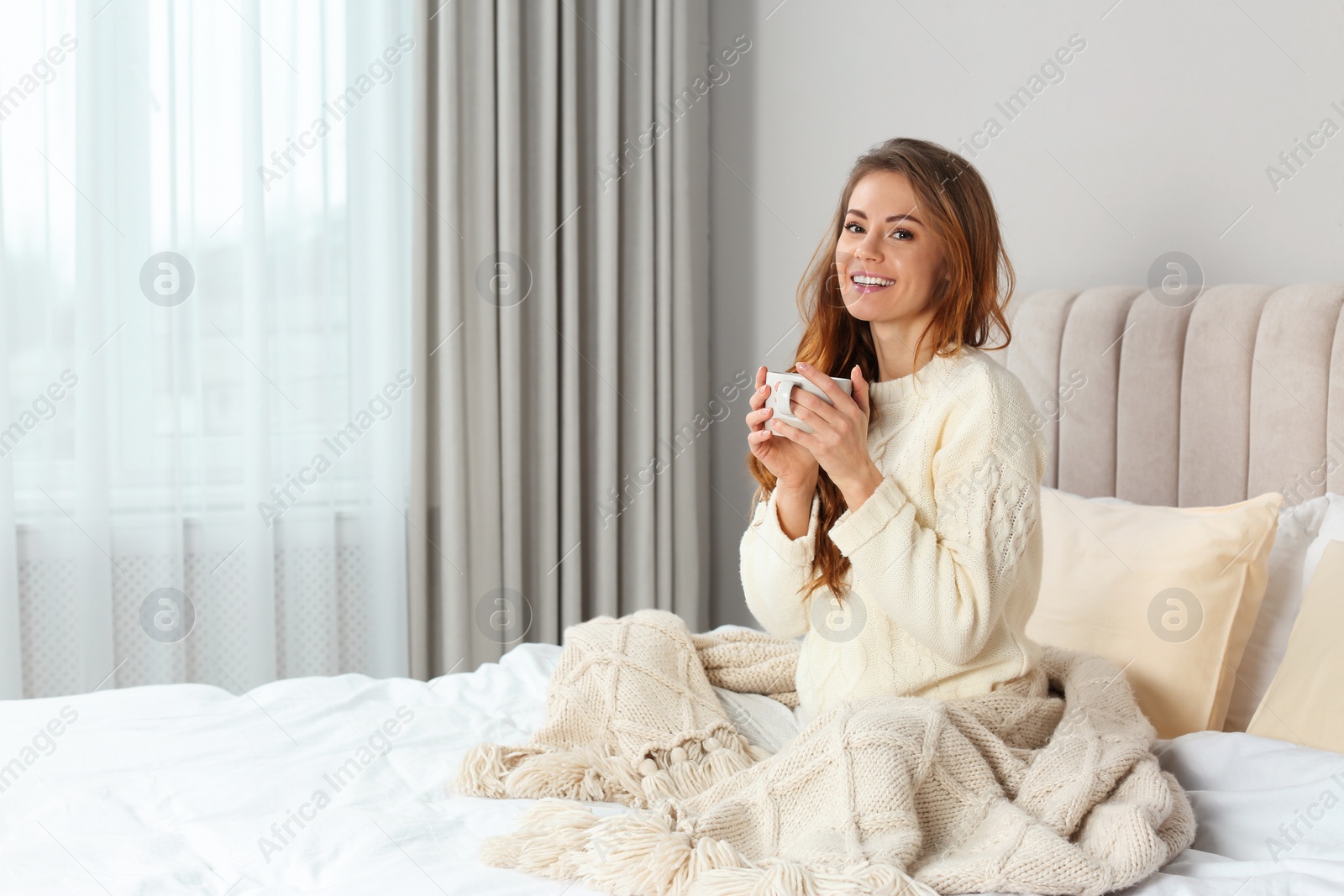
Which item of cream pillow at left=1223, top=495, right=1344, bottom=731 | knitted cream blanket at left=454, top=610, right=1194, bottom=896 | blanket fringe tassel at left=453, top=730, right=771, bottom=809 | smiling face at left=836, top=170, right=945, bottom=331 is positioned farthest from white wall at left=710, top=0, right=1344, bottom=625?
blanket fringe tassel at left=453, top=730, right=771, bottom=809

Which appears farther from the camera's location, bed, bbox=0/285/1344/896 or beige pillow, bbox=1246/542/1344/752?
beige pillow, bbox=1246/542/1344/752

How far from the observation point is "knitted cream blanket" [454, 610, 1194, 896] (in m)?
0.98

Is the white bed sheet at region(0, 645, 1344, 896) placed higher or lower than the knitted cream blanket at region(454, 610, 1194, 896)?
lower

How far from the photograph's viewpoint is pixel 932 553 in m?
1.23

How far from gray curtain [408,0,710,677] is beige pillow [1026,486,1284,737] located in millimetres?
1525

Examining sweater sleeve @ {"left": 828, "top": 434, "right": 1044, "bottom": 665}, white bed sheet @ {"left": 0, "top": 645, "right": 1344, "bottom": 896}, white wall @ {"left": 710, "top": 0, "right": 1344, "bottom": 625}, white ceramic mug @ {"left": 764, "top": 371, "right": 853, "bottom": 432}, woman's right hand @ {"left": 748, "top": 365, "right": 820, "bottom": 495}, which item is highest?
white wall @ {"left": 710, "top": 0, "right": 1344, "bottom": 625}

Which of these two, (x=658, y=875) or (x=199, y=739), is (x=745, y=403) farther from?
(x=658, y=875)

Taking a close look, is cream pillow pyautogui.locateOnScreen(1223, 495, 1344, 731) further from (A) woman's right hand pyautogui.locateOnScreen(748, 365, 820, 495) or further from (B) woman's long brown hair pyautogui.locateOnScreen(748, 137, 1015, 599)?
(A) woman's right hand pyautogui.locateOnScreen(748, 365, 820, 495)

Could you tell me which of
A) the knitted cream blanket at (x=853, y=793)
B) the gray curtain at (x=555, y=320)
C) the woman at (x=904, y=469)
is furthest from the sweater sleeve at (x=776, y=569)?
the gray curtain at (x=555, y=320)

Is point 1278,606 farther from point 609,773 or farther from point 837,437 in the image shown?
point 609,773

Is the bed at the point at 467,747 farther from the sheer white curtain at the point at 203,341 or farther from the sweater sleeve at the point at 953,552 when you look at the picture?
the sheer white curtain at the point at 203,341

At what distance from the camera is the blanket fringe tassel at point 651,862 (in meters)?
0.93

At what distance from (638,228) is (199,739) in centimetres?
184

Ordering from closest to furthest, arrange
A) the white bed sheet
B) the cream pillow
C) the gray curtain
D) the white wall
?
1. the white bed sheet
2. the cream pillow
3. the white wall
4. the gray curtain
